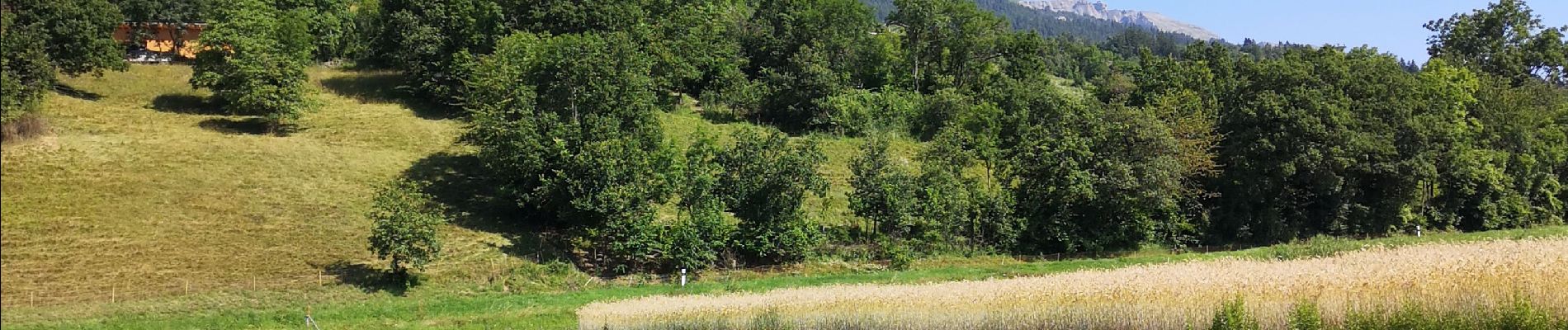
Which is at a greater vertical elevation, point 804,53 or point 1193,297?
point 804,53

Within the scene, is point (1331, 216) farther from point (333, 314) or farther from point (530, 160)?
point (333, 314)

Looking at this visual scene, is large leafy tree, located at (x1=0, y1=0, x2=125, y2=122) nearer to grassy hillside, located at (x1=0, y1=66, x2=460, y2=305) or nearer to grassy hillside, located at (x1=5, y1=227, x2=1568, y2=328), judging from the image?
grassy hillside, located at (x1=0, y1=66, x2=460, y2=305)

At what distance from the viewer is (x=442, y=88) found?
238 feet

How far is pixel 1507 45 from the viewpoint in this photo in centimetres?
8206

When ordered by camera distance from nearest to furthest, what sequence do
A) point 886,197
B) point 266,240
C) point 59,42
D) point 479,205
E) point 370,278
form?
1. point 370,278
2. point 266,240
3. point 886,197
4. point 479,205
5. point 59,42

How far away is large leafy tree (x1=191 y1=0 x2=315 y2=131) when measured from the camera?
209ft

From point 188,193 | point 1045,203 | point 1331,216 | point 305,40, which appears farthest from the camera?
point 305,40

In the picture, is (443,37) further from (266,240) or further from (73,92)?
(266,240)

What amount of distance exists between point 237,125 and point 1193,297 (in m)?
65.1

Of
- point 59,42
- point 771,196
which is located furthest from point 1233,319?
point 59,42

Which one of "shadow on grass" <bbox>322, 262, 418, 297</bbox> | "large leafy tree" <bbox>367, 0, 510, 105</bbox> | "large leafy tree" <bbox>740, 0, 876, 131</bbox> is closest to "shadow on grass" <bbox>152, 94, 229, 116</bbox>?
"large leafy tree" <bbox>367, 0, 510, 105</bbox>

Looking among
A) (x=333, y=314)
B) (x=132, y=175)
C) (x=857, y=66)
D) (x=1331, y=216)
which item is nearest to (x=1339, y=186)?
(x=1331, y=216)

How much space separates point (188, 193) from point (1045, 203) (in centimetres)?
4599

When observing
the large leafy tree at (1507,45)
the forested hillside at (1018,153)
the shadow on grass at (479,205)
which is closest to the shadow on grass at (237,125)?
the shadow on grass at (479,205)
